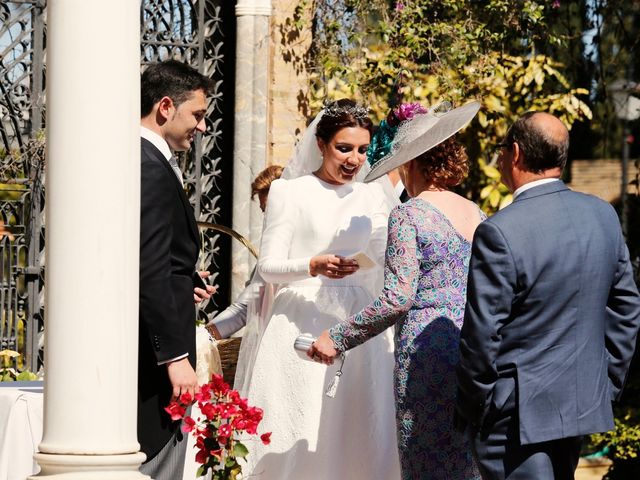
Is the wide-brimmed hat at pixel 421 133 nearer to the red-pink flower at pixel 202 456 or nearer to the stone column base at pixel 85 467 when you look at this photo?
the red-pink flower at pixel 202 456

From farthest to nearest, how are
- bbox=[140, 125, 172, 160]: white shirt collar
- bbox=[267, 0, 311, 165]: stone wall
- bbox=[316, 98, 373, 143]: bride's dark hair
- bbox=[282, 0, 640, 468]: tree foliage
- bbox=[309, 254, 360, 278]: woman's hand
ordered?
bbox=[282, 0, 640, 468]: tree foliage → bbox=[267, 0, 311, 165]: stone wall → bbox=[316, 98, 373, 143]: bride's dark hair → bbox=[309, 254, 360, 278]: woman's hand → bbox=[140, 125, 172, 160]: white shirt collar

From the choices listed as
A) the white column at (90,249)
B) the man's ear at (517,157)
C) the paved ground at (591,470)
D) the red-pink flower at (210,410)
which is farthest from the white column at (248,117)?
the paved ground at (591,470)

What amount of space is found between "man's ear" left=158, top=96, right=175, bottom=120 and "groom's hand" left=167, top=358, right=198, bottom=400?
2.70ft

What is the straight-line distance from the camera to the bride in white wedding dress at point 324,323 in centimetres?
548

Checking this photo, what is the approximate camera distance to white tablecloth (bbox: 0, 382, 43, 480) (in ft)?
15.7

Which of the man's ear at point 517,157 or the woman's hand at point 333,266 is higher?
the man's ear at point 517,157

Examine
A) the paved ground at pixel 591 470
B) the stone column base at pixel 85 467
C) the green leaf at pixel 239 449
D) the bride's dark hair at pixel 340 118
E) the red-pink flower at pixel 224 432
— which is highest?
the bride's dark hair at pixel 340 118

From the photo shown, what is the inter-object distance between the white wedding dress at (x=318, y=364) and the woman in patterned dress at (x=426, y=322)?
32.0 inches

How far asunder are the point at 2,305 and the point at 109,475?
3.86 metres

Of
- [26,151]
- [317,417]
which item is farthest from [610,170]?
[317,417]

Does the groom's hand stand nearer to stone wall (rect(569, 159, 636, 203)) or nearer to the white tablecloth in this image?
the white tablecloth

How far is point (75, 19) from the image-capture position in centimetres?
392

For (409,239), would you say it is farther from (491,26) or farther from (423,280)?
(491,26)

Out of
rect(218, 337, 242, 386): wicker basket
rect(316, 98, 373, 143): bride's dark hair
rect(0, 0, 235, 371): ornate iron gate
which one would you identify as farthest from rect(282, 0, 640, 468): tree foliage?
rect(316, 98, 373, 143): bride's dark hair
